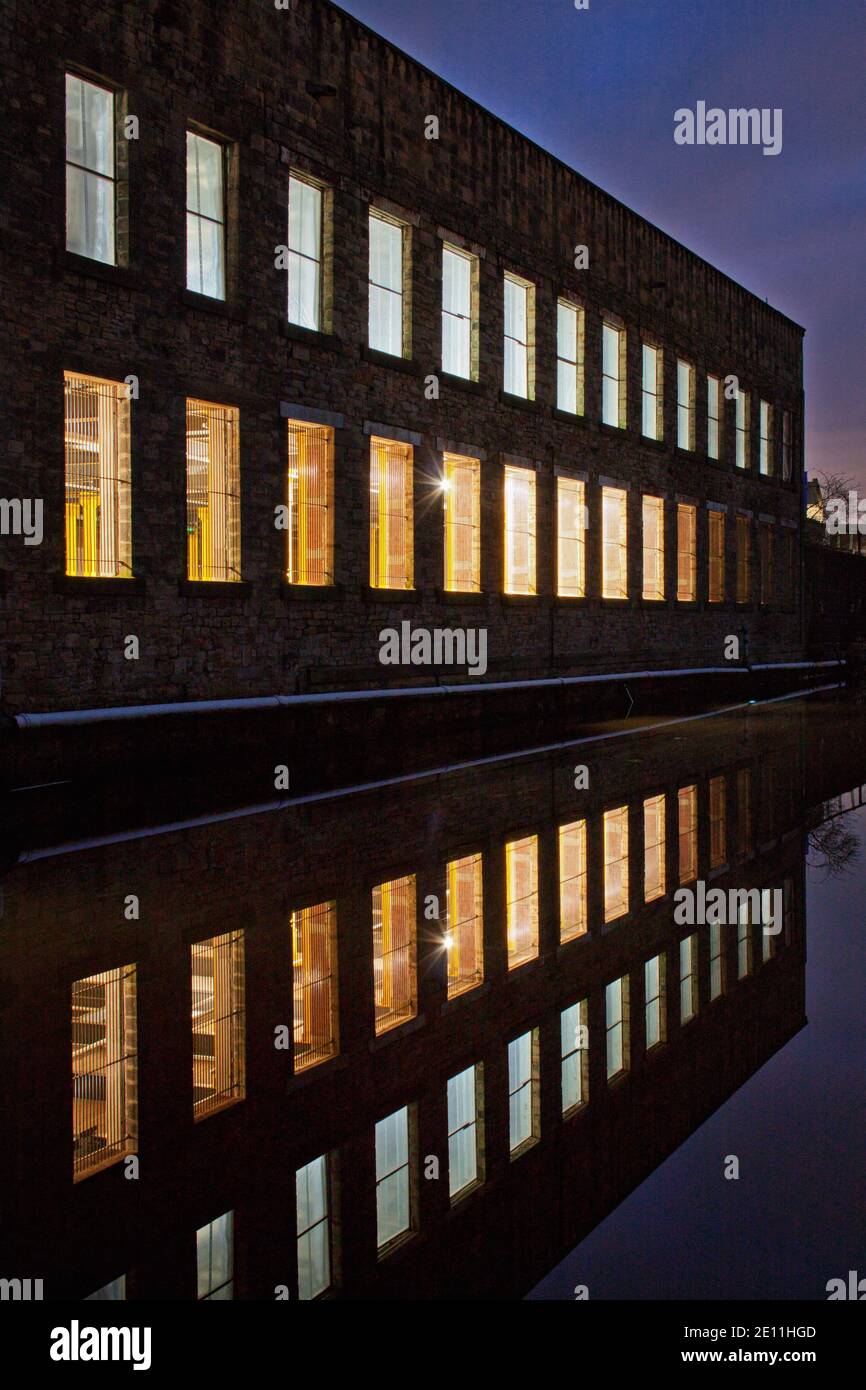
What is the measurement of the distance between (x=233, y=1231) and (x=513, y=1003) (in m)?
2.33

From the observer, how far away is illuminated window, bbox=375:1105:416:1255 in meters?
3.60

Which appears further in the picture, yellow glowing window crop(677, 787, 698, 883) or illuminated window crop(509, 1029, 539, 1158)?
yellow glowing window crop(677, 787, 698, 883)

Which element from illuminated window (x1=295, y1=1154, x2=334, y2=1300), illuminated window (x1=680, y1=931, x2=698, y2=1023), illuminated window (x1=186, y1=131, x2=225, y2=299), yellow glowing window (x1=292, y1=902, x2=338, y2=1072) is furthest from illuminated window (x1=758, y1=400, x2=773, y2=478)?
illuminated window (x1=295, y1=1154, x2=334, y2=1300)

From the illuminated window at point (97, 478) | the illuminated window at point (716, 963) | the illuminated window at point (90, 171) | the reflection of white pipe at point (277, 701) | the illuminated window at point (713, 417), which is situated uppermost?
the illuminated window at point (713, 417)

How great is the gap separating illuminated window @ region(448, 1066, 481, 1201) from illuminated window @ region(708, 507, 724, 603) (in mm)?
29458

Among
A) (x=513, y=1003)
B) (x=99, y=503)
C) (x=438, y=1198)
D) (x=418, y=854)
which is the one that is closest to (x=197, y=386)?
(x=99, y=503)

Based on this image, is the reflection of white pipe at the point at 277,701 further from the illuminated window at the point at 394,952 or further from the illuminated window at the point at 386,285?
the illuminated window at the point at 394,952

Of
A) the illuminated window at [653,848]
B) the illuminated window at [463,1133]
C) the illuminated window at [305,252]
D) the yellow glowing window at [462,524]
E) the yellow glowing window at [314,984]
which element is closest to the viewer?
the illuminated window at [463,1133]

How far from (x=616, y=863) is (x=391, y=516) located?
11571mm

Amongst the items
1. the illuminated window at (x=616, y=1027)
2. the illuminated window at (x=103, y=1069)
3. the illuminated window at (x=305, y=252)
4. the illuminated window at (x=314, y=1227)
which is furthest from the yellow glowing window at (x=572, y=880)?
the illuminated window at (x=305, y=252)

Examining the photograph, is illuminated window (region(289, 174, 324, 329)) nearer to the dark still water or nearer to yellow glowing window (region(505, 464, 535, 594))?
yellow glowing window (region(505, 464, 535, 594))

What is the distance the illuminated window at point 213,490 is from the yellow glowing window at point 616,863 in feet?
22.5

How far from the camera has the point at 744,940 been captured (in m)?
6.68

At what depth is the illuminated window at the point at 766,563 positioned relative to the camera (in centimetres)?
3672
